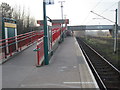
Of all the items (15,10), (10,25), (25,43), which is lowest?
(25,43)

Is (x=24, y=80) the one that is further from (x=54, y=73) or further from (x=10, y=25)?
(x=10, y=25)

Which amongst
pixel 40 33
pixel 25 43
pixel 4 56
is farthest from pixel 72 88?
pixel 40 33

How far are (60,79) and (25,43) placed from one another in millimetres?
7676

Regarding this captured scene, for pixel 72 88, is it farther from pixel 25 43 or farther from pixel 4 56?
pixel 25 43

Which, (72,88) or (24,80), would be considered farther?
(24,80)

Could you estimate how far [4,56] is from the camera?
816cm

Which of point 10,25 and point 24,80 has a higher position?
point 10,25

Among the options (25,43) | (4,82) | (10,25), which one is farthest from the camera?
(25,43)

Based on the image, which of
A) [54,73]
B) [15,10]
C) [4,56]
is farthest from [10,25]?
[15,10]

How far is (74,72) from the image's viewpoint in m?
5.89

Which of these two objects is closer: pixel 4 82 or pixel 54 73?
pixel 4 82

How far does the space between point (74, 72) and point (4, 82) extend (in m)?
2.66

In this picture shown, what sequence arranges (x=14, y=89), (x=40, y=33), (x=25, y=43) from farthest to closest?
1. (x=40, y=33)
2. (x=25, y=43)
3. (x=14, y=89)

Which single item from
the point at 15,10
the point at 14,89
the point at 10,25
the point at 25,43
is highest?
the point at 15,10
